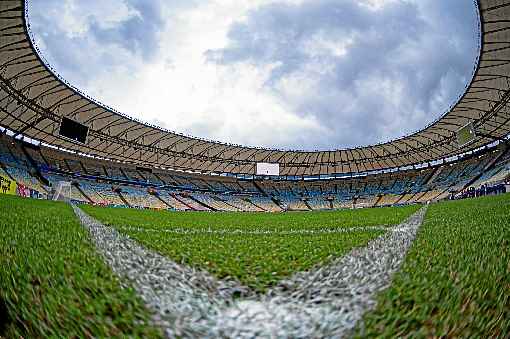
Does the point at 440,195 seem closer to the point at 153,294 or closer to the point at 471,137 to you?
the point at 471,137

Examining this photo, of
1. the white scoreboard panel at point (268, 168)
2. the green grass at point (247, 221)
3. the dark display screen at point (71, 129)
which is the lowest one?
the green grass at point (247, 221)

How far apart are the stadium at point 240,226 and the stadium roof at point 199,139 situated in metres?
0.12

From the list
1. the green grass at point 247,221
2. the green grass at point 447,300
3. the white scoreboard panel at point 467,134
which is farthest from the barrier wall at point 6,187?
the white scoreboard panel at point 467,134

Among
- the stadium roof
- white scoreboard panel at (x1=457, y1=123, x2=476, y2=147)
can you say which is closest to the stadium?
the stadium roof

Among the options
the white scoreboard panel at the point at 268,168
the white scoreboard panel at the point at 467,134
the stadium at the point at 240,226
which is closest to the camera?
the stadium at the point at 240,226

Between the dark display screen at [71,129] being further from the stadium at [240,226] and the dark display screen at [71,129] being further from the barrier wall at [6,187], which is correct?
the barrier wall at [6,187]

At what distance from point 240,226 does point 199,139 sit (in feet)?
76.6

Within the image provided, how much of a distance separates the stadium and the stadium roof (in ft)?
0.41

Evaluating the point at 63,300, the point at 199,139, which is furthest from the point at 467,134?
the point at 63,300

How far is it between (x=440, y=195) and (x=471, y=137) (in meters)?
9.90

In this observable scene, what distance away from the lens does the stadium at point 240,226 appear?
0.77 m

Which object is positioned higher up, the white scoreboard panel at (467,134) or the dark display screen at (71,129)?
the dark display screen at (71,129)

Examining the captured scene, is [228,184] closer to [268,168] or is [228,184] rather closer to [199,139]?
[268,168]

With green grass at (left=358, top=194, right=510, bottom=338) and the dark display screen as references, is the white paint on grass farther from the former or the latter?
the dark display screen
